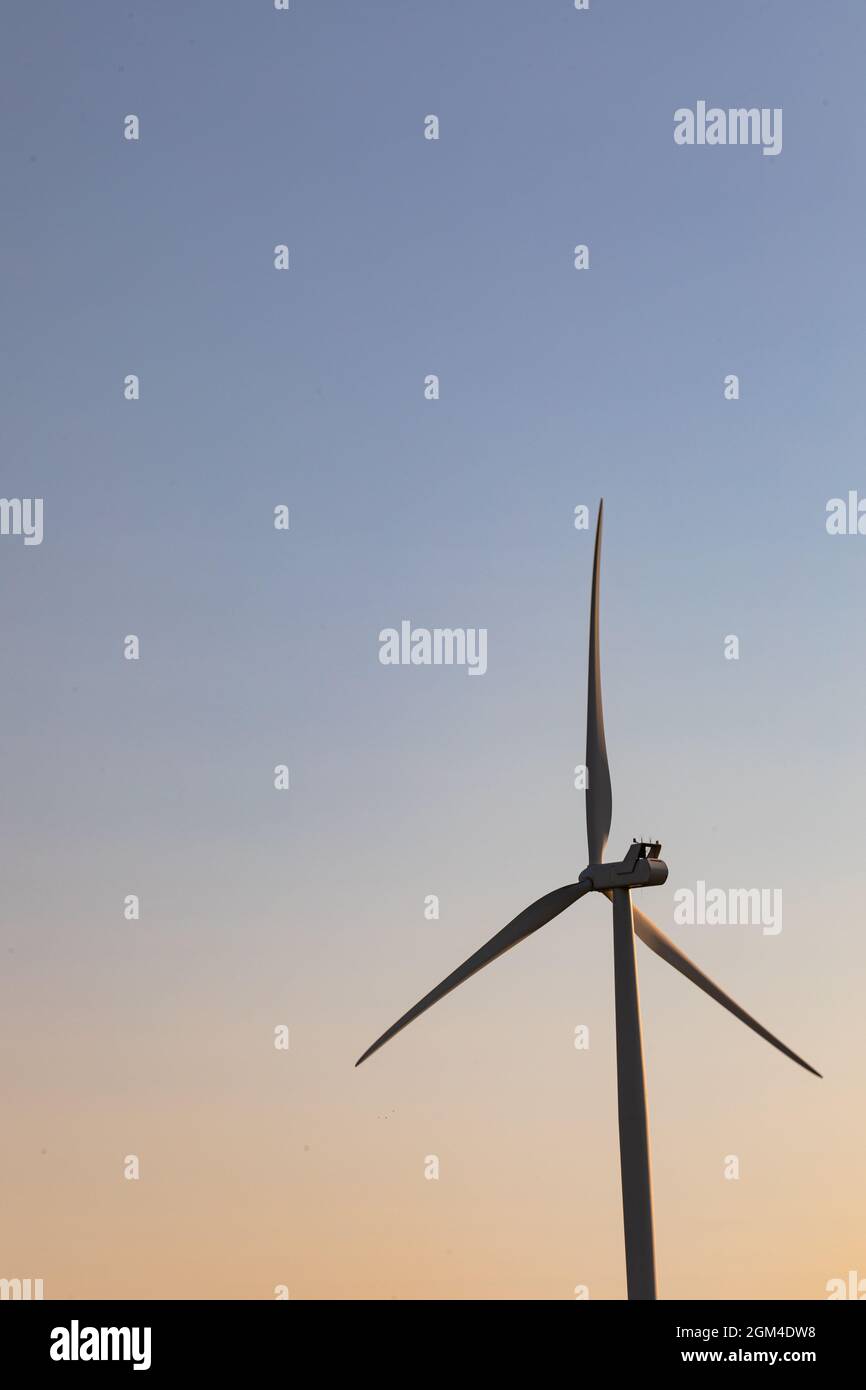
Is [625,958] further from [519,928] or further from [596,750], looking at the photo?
[596,750]

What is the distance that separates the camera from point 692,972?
53.2 metres

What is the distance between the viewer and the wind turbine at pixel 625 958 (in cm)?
5081

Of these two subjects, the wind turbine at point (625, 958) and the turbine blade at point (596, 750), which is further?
the turbine blade at point (596, 750)

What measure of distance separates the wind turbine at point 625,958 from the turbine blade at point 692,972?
0.08 feet

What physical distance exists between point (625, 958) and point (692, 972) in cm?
192

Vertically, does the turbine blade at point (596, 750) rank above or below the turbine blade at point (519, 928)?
above

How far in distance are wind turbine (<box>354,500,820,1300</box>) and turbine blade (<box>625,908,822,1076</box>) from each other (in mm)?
26

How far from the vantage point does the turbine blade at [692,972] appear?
51.3m

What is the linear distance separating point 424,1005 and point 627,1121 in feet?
19.9

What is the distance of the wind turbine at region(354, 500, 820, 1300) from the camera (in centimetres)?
5081

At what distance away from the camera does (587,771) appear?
184 ft
